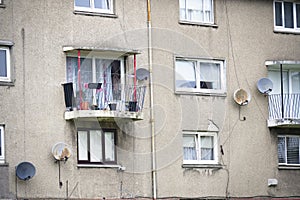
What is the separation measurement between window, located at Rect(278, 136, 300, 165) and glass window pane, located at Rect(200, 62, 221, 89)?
311 cm

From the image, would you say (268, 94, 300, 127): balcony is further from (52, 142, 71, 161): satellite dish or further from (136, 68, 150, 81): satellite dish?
(52, 142, 71, 161): satellite dish

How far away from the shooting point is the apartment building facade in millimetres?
28391

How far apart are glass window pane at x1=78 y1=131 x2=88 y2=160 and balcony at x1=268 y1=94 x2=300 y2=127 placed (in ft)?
22.9

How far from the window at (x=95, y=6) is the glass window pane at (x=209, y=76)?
3.95m

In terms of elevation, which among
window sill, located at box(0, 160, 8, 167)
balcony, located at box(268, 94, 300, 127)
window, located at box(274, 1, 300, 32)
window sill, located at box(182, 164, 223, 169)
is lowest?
window sill, located at box(182, 164, 223, 169)

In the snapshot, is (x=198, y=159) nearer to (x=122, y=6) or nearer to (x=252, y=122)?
(x=252, y=122)

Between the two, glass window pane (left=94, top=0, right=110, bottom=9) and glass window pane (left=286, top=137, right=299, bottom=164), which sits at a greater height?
glass window pane (left=94, top=0, right=110, bottom=9)

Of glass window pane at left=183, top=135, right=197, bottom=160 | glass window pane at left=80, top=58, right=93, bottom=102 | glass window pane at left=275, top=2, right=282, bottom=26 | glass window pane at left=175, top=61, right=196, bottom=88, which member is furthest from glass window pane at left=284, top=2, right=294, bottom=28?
glass window pane at left=80, top=58, right=93, bottom=102

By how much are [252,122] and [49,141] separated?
7747 mm

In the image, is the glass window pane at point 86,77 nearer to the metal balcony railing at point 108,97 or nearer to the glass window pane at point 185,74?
the metal balcony railing at point 108,97

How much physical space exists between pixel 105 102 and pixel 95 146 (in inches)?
56.8

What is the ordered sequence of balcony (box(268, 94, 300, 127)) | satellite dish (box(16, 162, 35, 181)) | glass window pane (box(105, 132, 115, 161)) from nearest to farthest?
1. satellite dish (box(16, 162, 35, 181))
2. glass window pane (box(105, 132, 115, 161))
3. balcony (box(268, 94, 300, 127))

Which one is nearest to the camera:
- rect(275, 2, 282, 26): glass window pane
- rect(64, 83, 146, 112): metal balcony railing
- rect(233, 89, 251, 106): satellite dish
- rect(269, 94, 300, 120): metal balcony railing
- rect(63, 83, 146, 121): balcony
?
rect(63, 83, 146, 121): balcony

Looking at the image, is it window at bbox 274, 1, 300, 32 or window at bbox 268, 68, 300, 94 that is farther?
window at bbox 274, 1, 300, 32
